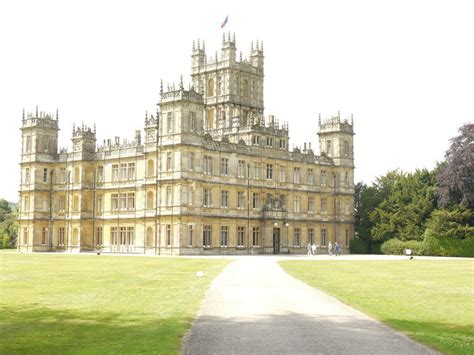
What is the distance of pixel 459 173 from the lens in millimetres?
64312

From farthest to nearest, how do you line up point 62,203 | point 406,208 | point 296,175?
1. point 62,203
2. point 296,175
3. point 406,208

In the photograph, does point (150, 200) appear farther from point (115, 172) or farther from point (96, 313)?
point (96, 313)

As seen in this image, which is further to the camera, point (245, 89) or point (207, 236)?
point (245, 89)

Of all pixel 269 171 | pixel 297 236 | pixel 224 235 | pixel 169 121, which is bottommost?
pixel 297 236

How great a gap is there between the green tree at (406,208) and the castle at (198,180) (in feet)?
19.3

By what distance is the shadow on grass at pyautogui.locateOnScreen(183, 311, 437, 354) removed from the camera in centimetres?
1360

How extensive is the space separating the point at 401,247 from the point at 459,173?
9.97 meters

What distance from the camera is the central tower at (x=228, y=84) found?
3065 inches

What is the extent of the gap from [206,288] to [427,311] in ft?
27.5

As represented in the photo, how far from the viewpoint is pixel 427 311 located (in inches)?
765

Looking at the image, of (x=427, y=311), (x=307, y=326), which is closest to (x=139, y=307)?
(x=307, y=326)

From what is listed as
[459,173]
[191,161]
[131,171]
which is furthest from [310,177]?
[131,171]

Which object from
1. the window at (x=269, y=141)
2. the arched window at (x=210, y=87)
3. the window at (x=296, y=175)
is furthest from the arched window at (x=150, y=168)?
the window at (x=296, y=175)

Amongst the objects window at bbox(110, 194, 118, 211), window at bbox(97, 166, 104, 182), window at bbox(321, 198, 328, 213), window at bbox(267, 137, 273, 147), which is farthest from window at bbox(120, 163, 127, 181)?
window at bbox(321, 198, 328, 213)
